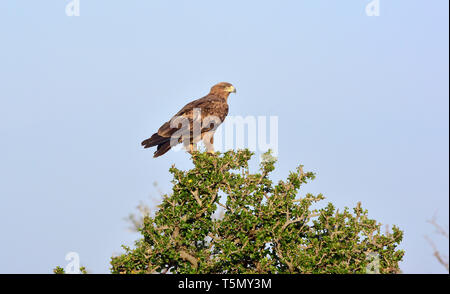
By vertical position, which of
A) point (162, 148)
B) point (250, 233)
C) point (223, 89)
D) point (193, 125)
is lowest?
point (250, 233)

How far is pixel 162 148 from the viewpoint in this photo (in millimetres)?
15188

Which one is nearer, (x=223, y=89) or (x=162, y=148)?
(x=162, y=148)

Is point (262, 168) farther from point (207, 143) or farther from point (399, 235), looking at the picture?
point (207, 143)

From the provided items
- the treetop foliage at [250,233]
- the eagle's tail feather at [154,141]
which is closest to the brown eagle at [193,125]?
the eagle's tail feather at [154,141]

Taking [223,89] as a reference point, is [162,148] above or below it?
below

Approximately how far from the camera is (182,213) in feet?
37.4

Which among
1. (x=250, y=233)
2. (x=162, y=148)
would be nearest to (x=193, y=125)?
(x=162, y=148)

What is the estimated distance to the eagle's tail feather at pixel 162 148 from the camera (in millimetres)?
15109

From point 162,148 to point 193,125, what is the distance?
4.33 ft

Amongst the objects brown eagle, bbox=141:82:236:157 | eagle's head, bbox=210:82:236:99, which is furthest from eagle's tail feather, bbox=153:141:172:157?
eagle's head, bbox=210:82:236:99

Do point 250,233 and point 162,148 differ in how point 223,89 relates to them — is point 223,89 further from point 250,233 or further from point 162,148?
point 250,233

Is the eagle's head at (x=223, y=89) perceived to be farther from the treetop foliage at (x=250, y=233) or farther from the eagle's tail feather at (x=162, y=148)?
the treetop foliage at (x=250, y=233)
